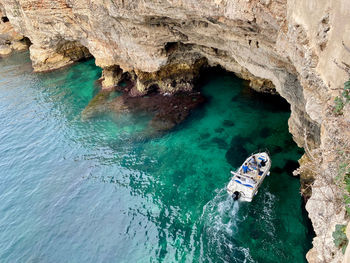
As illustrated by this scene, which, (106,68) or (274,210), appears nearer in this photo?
(274,210)

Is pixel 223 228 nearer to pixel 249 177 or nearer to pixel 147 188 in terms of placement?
pixel 249 177

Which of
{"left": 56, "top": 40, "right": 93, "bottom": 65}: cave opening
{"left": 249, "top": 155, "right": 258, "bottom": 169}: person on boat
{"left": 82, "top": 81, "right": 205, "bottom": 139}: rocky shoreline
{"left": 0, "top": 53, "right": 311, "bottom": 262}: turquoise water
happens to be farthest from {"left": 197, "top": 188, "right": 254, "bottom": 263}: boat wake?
{"left": 56, "top": 40, "right": 93, "bottom": 65}: cave opening

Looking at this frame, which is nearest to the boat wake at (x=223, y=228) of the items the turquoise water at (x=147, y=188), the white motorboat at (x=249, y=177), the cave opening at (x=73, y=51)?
the turquoise water at (x=147, y=188)

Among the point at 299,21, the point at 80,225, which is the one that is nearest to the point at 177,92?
the point at 80,225

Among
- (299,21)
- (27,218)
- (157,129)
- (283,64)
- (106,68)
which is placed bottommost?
(27,218)

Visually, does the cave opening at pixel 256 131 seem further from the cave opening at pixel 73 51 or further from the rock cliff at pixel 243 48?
the cave opening at pixel 73 51

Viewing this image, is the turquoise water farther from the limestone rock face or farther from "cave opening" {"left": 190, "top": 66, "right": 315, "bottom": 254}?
the limestone rock face

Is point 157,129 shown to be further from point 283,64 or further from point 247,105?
point 283,64
